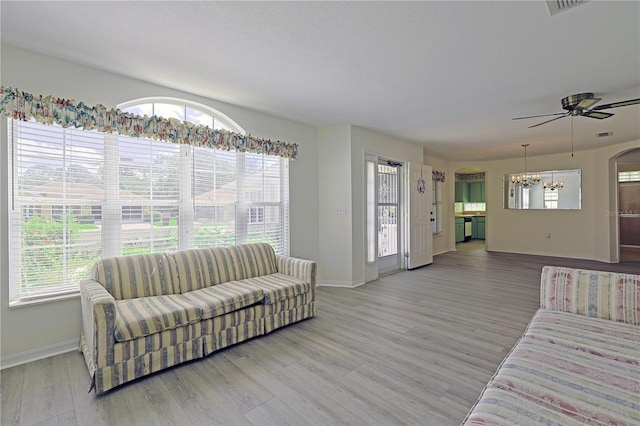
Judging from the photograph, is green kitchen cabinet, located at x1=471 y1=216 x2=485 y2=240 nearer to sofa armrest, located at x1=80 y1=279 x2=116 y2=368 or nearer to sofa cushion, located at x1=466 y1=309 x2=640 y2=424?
sofa cushion, located at x1=466 y1=309 x2=640 y2=424

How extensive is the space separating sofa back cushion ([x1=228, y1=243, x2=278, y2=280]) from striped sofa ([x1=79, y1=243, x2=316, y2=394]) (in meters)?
0.01

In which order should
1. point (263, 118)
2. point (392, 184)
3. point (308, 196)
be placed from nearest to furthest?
1. point (263, 118)
2. point (308, 196)
3. point (392, 184)

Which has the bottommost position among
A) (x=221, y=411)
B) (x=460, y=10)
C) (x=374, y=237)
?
(x=221, y=411)

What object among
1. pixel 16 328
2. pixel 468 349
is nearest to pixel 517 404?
pixel 468 349

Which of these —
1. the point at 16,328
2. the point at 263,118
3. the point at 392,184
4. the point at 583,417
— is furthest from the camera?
the point at 392,184

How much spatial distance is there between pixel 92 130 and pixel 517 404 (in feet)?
11.8

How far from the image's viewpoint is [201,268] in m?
3.02

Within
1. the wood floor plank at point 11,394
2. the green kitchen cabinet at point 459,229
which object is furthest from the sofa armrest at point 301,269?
the green kitchen cabinet at point 459,229

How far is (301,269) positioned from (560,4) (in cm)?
300

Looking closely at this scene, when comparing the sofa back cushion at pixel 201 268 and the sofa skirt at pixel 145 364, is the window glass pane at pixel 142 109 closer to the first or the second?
the sofa back cushion at pixel 201 268

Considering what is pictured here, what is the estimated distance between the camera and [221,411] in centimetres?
182

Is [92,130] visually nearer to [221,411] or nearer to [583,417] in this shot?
[221,411]

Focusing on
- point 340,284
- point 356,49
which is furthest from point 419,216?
point 356,49

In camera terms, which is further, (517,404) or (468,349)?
(468,349)
